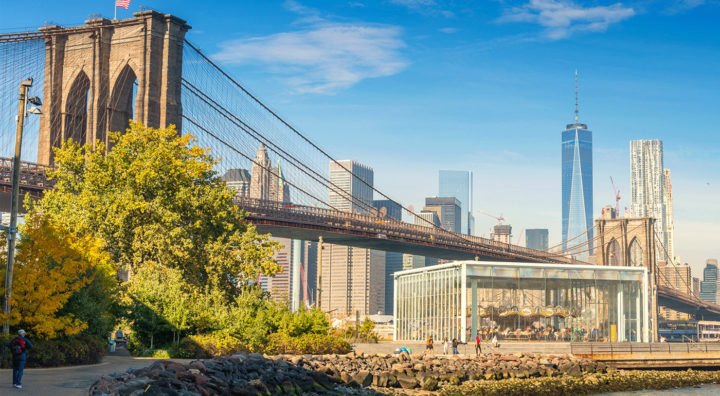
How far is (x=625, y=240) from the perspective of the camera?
614 feet

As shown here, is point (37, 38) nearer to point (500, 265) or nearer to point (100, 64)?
point (100, 64)

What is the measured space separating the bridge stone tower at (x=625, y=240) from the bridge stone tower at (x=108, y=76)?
440ft

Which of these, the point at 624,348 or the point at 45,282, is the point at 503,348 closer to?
the point at 624,348

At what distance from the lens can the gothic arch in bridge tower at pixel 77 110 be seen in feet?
223

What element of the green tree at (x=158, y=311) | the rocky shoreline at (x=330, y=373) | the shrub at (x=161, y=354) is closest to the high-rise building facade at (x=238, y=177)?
the rocky shoreline at (x=330, y=373)

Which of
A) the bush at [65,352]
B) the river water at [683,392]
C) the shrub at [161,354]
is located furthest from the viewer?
the river water at [683,392]

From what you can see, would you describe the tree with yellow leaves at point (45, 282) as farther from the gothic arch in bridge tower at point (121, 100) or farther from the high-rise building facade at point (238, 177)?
the high-rise building facade at point (238, 177)

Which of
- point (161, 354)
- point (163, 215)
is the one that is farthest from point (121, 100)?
point (161, 354)

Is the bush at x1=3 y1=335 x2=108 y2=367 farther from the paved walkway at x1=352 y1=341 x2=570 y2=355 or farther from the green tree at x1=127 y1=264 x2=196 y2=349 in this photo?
the paved walkway at x1=352 y1=341 x2=570 y2=355

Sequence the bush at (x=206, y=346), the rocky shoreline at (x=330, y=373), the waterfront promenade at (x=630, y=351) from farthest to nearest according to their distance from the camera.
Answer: the waterfront promenade at (x=630, y=351) → the bush at (x=206, y=346) → the rocky shoreline at (x=330, y=373)

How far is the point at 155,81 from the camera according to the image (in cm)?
6619

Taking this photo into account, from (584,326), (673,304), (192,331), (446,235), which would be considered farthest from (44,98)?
(673,304)

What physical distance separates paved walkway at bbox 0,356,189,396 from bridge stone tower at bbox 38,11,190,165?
3962 cm

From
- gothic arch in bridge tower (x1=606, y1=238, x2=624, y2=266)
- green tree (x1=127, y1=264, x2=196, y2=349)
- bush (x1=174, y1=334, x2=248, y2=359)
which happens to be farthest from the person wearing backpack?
gothic arch in bridge tower (x1=606, y1=238, x2=624, y2=266)
